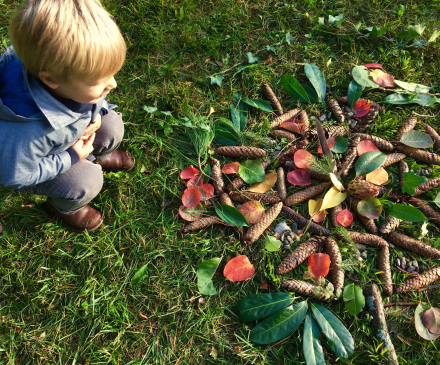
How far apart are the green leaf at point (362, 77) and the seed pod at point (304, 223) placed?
1035 mm

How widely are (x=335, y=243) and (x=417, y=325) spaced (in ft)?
1.89

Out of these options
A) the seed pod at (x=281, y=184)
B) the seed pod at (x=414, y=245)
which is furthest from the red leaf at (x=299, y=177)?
the seed pod at (x=414, y=245)

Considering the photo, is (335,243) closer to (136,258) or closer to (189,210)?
(189,210)

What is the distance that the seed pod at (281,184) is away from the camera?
202 cm

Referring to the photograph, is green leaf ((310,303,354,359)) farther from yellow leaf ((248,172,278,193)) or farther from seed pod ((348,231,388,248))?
yellow leaf ((248,172,278,193))

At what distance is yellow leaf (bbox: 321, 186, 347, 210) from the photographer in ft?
6.35

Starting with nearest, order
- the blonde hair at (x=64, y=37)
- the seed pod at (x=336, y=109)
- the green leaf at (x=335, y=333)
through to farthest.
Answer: the blonde hair at (x=64, y=37) < the green leaf at (x=335, y=333) < the seed pod at (x=336, y=109)

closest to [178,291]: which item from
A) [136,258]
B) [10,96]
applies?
[136,258]

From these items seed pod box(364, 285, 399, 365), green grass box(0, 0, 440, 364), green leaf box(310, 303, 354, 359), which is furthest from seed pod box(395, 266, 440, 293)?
green leaf box(310, 303, 354, 359)

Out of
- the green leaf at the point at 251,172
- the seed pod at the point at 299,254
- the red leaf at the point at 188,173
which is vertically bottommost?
the seed pod at the point at 299,254

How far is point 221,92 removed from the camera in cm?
230

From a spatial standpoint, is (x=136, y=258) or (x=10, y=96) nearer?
(x=10, y=96)

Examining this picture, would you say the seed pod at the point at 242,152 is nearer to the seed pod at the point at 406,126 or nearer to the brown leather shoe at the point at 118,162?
the brown leather shoe at the point at 118,162

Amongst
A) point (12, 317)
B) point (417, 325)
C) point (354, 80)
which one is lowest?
point (417, 325)
